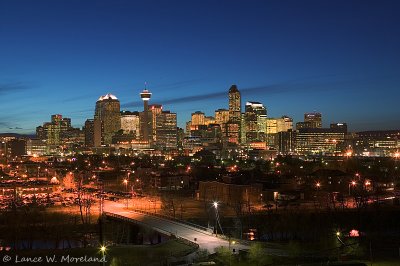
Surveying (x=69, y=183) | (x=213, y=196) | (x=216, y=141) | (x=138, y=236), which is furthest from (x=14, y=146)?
(x=138, y=236)

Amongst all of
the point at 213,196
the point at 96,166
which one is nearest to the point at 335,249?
the point at 213,196

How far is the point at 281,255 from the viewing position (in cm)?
2461

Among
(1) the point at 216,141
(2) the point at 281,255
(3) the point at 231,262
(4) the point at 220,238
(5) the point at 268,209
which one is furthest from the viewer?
(1) the point at 216,141

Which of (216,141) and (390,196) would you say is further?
(216,141)

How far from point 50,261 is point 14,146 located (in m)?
144

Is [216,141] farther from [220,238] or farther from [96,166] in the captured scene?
[220,238]

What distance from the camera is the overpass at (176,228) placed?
26.7 meters

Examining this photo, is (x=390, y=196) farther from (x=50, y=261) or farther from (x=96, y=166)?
(x=96, y=166)

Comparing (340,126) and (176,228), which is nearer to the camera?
(176,228)

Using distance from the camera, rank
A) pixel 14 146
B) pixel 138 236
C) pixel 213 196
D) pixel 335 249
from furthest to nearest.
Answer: pixel 14 146
pixel 213 196
pixel 138 236
pixel 335 249

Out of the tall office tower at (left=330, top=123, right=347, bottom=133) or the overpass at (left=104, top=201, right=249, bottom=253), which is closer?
the overpass at (left=104, top=201, right=249, bottom=253)

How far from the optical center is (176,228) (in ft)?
104

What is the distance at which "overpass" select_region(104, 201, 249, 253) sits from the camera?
26.7m

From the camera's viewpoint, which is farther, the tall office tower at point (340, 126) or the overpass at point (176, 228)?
the tall office tower at point (340, 126)
